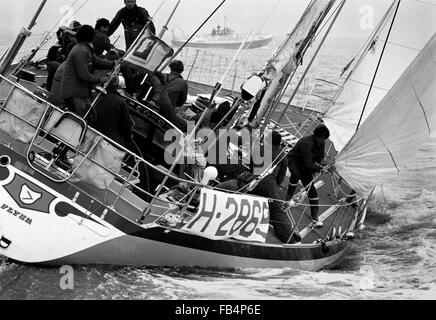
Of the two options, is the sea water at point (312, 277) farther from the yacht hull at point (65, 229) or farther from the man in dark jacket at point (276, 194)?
the man in dark jacket at point (276, 194)

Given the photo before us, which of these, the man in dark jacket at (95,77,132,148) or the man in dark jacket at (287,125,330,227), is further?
the man in dark jacket at (287,125,330,227)

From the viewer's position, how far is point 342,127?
49.5 feet

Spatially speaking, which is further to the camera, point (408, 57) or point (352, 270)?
point (408, 57)

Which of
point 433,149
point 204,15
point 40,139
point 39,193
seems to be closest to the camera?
point 39,193

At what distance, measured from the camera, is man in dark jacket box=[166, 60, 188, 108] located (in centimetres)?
1207

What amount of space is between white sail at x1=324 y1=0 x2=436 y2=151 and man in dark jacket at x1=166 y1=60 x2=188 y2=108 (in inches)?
153

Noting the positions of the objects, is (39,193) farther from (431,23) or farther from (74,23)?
(431,23)

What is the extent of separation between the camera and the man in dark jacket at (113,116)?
1004cm

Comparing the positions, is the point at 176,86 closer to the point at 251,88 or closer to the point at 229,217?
the point at 251,88

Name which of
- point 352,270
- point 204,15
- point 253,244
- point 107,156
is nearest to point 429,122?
point 352,270

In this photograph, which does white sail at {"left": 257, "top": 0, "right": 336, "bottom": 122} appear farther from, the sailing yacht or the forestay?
the forestay

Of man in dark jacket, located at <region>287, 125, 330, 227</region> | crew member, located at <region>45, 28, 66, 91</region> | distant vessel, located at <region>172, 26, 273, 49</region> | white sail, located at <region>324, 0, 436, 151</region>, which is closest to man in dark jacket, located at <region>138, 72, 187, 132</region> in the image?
crew member, located at <region>45, 28, 66, 91</region>

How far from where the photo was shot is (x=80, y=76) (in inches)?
389
